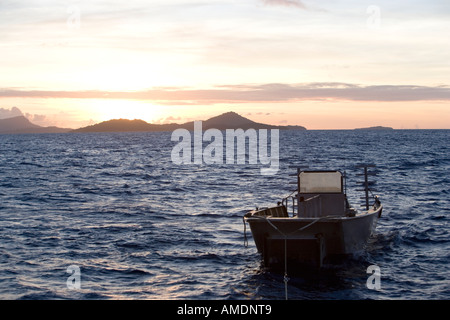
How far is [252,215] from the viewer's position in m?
18.8

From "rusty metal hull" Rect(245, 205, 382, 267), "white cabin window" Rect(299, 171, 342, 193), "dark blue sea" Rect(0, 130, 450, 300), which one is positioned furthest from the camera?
"white cabin window" Rect(299, 171, 342, 193)

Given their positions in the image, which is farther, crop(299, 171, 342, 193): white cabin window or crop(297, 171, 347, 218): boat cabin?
crop(299, 171, 342, 193): white cabin window

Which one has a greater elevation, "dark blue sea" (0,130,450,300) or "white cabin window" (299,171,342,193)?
"white cabin window" (299,171,342,193)

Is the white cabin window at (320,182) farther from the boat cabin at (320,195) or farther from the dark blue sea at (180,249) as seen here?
the dark blue sea at (180,249)

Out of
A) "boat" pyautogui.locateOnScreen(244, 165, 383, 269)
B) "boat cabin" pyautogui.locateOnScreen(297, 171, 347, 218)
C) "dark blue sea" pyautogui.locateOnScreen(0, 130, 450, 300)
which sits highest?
"boat cabin" pyautogui.locateOnScreen(297, 171, 347, 218)

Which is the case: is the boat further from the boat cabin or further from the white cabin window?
the white cabin window

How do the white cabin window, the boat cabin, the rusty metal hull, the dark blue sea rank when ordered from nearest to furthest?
1. the dark blue sea
2. the rusty metal hull
3. the boat cabin
4. the white cabin window

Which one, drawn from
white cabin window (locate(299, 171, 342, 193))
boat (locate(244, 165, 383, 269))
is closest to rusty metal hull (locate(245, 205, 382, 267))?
boat (locate(244, 165, 383, 269))

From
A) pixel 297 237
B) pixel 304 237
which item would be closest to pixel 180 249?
pixel 297 237

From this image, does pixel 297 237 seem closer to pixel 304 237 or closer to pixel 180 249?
pixel 304 237

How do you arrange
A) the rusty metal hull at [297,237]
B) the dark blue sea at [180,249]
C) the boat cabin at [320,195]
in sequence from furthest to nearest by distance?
the boat cabin at [320,195]
the rusty metal hull at [297,237]
the dark blue sea at [180,249]

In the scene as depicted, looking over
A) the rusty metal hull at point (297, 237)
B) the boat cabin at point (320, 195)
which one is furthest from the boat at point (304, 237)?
the boat cabin at point (320, 195)
